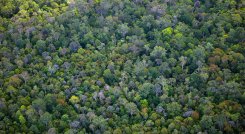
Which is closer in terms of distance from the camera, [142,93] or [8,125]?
[8,125]

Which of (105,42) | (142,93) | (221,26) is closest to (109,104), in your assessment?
(142,93)

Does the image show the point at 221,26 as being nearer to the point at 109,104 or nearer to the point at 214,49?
the point at 214,49

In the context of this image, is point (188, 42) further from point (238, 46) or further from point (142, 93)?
point (142, 93)

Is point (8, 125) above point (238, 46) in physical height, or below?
below

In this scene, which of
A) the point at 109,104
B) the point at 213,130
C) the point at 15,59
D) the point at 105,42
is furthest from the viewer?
the point at 105,42

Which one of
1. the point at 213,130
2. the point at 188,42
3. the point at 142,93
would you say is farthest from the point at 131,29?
the point at 213,130

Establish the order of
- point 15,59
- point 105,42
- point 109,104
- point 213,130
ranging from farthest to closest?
point 105,42, point 15,59, point 109,104, point 213,130
